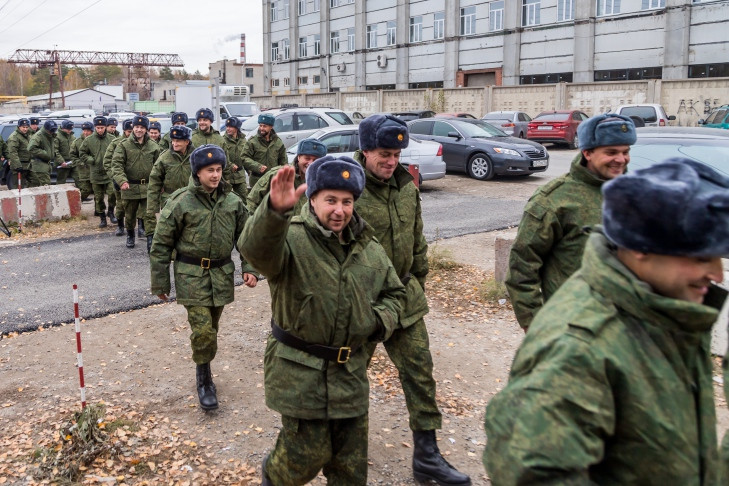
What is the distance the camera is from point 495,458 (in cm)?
164

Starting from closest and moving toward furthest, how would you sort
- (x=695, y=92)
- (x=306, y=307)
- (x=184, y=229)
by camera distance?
(x=306, y=307), (x=184, y=229), (x=695, y=92)

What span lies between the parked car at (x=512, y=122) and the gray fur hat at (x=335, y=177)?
1017 inches

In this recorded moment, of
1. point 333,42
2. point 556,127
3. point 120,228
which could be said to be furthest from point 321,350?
point 333,42

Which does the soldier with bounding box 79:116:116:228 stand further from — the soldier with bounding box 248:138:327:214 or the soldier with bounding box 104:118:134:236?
the soldier with bounding box 248:138:327:214

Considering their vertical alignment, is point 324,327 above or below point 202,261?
above

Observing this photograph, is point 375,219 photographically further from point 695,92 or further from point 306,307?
point 695,92

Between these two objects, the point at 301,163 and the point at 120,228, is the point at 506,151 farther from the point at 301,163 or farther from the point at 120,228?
the point at 301,163

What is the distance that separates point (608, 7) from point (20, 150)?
30735mm

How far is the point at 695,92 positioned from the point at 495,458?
31.8m

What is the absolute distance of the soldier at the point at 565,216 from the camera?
3.57m

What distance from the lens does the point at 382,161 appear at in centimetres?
415

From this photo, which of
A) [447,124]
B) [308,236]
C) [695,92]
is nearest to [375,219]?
[308,236]

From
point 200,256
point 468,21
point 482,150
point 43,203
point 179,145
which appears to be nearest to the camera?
point 200,256

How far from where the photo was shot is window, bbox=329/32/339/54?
172ft
